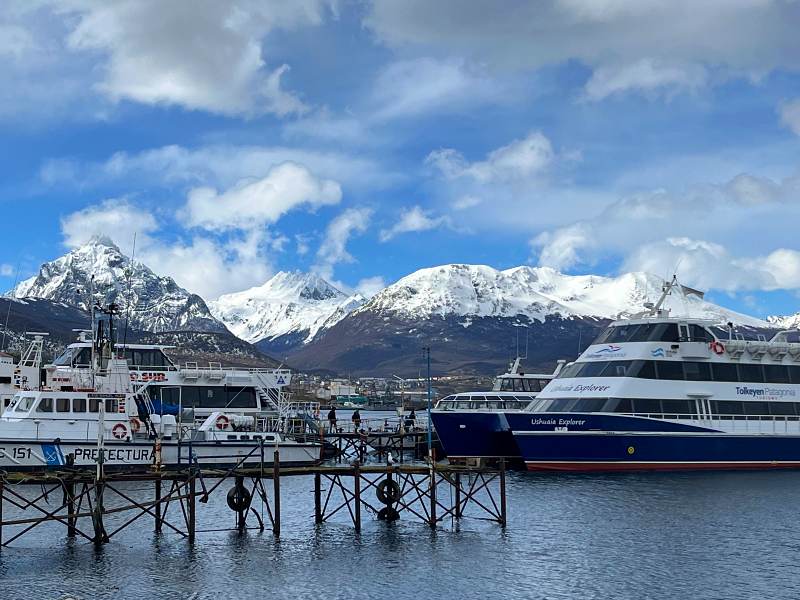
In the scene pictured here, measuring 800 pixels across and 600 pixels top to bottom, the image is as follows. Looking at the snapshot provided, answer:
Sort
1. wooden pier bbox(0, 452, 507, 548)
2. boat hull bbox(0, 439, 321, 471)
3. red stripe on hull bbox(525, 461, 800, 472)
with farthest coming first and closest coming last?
1. red stripe on hull bbox(525, 461, 800, 472)
2. boat hull bbox(0, 439, 321, 471)
3. wooden pier bbox(0, 452, 507, 548)

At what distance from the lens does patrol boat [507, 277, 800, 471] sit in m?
54.9

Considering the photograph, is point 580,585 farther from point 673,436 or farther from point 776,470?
point 776,470

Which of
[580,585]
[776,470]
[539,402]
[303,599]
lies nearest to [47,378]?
[539,402]

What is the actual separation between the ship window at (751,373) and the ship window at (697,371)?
7.83 ft

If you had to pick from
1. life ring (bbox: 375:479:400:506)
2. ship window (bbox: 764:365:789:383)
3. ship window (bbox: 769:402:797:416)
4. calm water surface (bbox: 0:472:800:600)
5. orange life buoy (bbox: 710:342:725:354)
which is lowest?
calm water surface (bbox: 0:472:800:600)

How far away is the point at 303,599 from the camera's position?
29094mm

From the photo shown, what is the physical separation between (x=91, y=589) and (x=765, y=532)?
25735 mm

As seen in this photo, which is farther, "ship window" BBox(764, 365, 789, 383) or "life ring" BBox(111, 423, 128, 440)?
"ship window" BBox(764, 365, 789, 383)

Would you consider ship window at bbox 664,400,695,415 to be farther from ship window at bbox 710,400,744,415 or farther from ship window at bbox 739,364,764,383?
ship window at bbox 739,364,764,383

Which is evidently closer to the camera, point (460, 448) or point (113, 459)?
point (113, 459)

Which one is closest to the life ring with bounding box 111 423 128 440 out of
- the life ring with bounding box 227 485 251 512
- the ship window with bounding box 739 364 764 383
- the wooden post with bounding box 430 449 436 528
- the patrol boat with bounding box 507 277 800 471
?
the life ring with bounding box 227 485 251 512

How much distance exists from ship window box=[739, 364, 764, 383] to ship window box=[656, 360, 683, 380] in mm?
4293

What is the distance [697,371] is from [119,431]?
1297 inches

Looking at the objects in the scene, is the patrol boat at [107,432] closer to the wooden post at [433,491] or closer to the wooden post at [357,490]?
the wooden post at [357,490]
